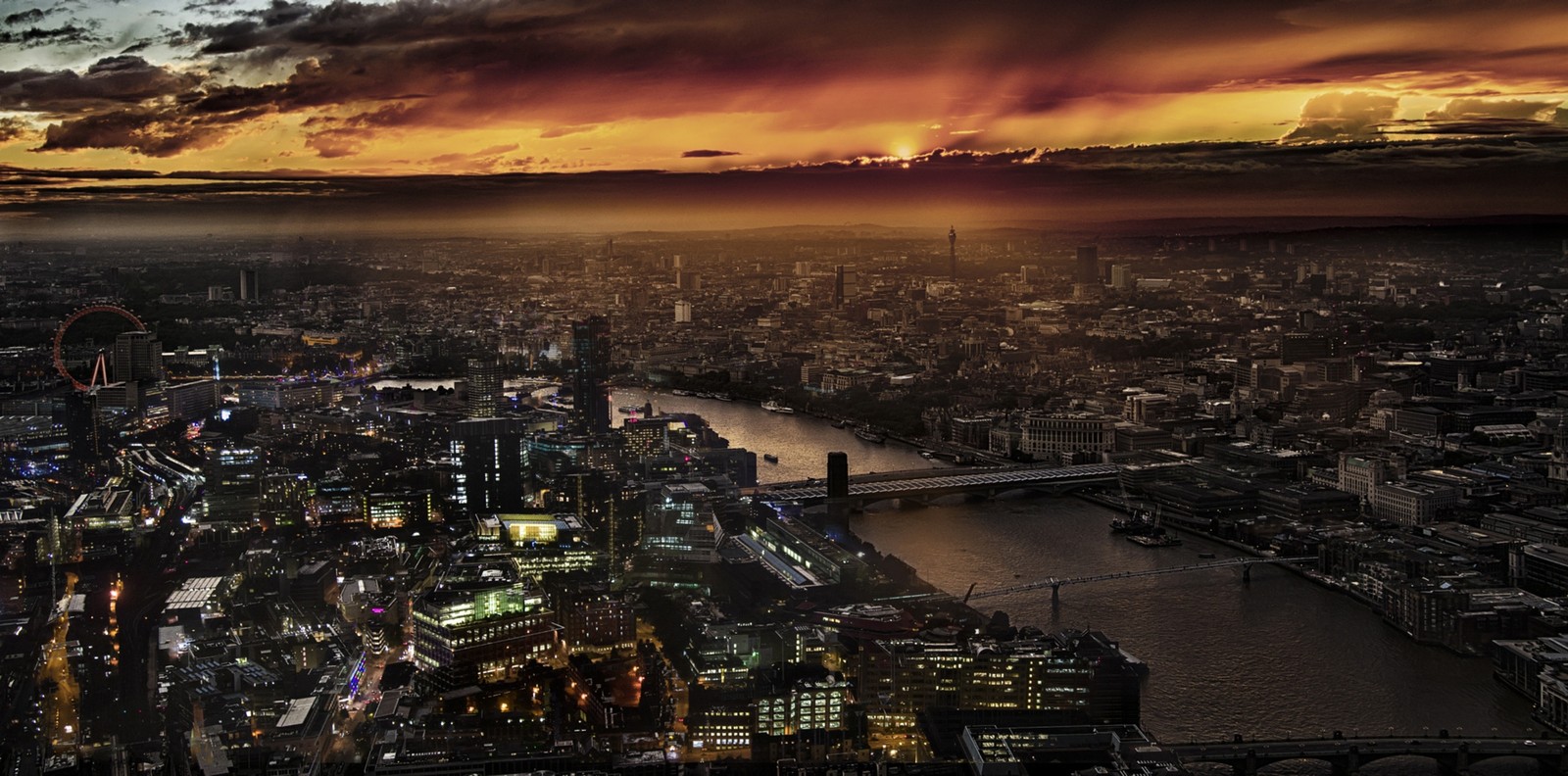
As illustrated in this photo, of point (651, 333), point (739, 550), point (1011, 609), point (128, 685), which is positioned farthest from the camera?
point (651, 333)

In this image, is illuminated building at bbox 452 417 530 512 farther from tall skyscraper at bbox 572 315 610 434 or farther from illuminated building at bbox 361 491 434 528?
tall skyscraper at bbox 572 315 610 434

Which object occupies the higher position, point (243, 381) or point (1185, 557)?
point (243, 381)

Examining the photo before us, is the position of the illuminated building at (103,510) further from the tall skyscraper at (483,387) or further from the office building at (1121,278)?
the office building at (1121,278)

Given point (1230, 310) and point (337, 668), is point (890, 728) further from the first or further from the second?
point (1230, 310)

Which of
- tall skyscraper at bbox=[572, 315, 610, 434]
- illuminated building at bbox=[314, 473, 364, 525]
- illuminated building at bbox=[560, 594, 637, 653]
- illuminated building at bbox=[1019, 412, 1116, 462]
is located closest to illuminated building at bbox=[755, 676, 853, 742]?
illuminated building at bbox=[560, 594, 637, 653]

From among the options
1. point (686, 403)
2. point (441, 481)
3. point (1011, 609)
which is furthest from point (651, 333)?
point (1011, 609)

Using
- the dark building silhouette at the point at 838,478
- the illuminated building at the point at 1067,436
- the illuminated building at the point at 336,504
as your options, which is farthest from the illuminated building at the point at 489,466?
the illuminated building at the point at 1067,436

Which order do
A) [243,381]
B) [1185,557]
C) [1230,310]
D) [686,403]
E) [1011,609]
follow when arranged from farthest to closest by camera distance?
[1230,310]
[686,403]
[243,381]
[1185,557]
[1011,609]

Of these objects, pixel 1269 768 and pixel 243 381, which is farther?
pixel 243 381
